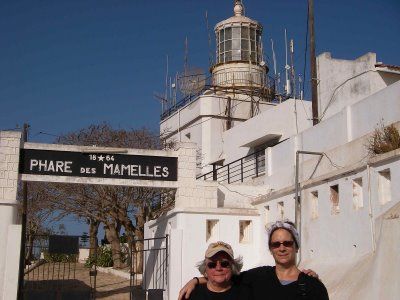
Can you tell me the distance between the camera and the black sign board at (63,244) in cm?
1572

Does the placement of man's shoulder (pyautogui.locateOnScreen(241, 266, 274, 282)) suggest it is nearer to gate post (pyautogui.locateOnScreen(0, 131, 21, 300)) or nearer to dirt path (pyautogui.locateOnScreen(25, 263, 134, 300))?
gate post (pyautogui.locateOnScreen(0, 131, 21, 300))

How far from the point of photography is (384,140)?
11734 mm

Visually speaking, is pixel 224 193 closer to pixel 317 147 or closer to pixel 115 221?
pixel 317 147

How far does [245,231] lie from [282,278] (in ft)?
41.9

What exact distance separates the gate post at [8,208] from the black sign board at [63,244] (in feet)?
5.27

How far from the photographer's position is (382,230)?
931cm

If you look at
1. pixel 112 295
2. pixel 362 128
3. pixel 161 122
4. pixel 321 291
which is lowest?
pixel 112 295

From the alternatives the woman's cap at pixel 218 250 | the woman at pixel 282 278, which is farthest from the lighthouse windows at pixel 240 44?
the woman at pixel 282 278

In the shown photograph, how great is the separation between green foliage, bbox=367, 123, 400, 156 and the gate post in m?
8.52

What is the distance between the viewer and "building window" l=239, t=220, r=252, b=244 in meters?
16.9

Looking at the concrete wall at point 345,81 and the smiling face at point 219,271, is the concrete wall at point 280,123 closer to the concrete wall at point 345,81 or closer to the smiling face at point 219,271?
the concrete wall at point 345,81

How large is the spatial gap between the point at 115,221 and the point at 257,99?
11300 millimetres

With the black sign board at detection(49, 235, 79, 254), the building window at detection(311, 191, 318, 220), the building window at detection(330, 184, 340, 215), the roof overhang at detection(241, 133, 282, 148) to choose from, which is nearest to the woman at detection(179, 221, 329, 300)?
the building window at detection(330, 184, 340, 215)

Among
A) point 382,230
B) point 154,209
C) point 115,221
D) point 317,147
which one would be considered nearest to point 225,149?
point 154,209
